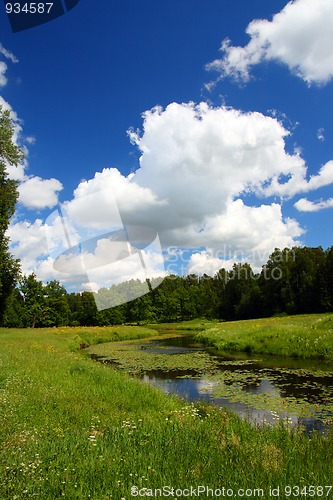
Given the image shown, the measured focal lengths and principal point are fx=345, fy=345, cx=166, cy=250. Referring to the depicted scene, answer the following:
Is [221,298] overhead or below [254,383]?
overhead

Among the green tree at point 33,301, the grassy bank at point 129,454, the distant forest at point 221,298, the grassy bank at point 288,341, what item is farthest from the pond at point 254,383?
the green tree at point 33,301

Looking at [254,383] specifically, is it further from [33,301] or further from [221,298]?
[221,298]

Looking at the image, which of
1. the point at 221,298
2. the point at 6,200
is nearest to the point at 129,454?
the point at 6,200

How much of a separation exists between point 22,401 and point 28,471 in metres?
5.57

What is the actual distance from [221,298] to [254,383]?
101 meters

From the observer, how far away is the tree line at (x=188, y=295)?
115 ft

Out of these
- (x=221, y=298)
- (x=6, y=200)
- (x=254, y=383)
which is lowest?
(x=254, y=383)

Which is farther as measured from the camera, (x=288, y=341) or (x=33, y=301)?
(x=33, y=301)

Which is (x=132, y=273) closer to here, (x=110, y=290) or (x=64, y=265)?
(x=64, y=265)

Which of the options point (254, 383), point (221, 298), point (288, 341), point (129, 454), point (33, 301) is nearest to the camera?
point (129, 454)

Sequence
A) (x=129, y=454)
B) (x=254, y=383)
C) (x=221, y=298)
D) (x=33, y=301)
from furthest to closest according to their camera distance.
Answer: (x=221, y=298) → (x=33, y=301) → (x=254, y=383) → (x=129, y=454)

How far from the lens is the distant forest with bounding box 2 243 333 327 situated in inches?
3137

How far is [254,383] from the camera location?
1662 centimetres

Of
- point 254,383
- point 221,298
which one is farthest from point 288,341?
point 221,298
